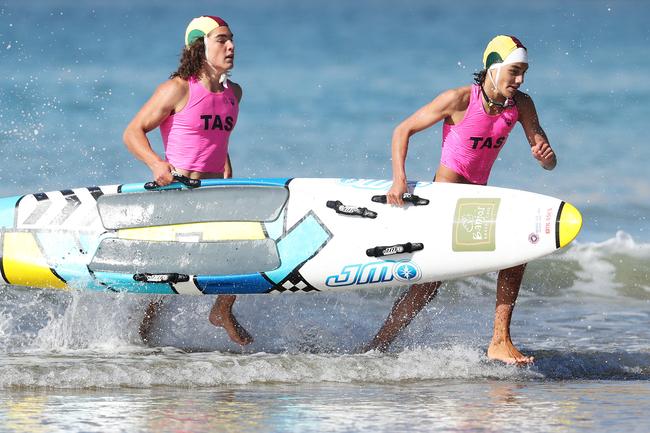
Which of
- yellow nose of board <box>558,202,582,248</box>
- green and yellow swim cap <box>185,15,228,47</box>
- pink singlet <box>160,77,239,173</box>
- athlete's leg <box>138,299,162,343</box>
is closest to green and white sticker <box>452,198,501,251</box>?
yellow nose of board <box>558,202,582,248</box>

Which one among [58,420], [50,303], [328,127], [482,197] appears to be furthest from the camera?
[328,127]

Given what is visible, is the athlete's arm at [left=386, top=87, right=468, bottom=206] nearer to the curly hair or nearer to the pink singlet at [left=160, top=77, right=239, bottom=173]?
the pink singlet at [left=160, top=77, right=239, bottom=173]

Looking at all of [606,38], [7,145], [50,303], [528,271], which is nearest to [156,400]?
[50,303]

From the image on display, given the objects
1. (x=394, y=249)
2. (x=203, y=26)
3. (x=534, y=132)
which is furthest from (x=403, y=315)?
(x=203, y=26)

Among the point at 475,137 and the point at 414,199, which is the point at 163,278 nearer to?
the point at 414,199

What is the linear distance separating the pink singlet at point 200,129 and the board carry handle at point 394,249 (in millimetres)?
1214

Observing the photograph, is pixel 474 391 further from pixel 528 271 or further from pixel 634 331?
pixel 528 271

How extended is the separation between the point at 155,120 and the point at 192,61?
434 mm

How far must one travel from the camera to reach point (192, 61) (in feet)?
27.0

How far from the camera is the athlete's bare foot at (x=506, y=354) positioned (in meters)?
7.72

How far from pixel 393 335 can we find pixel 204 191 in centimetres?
148

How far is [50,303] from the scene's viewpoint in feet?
32.7

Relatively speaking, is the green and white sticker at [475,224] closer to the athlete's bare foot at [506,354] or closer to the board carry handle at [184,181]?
the athlete's bare foot at [506,354]

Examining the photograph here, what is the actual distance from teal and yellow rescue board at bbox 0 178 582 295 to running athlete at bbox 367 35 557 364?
0.19 m
